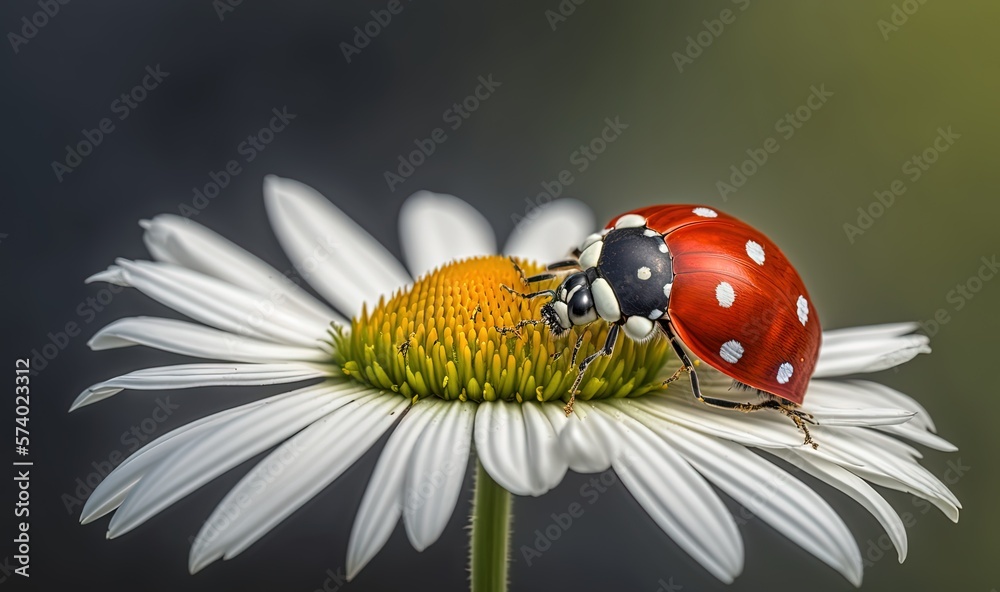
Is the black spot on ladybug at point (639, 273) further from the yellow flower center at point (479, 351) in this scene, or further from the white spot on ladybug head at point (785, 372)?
the white spot on ladybug head at point (785, 372)

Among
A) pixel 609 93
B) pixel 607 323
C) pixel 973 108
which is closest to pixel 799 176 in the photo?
pixel 973 108

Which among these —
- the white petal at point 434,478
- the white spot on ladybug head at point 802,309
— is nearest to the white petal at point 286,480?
the white petal at point 434,478

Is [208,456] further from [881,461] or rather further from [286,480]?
[881,461]

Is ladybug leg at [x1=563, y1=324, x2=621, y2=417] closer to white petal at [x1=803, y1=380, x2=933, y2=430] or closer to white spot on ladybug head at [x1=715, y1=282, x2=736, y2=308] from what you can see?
white spot on ladybug head at [x1=715, y1=282, x2=736, y2=308]

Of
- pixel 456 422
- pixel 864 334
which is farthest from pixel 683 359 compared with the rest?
pixel 864 334

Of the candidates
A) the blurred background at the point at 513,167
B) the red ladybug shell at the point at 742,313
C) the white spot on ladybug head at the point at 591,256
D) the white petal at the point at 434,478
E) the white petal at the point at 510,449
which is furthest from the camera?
the blurred background at the point at 513,167

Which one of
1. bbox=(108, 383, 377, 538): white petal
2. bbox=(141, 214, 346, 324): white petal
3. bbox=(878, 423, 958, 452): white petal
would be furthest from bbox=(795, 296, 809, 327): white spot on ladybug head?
bbox=(141, 214, 346, 324): white petal
